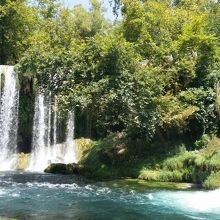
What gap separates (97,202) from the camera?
62.0 feet

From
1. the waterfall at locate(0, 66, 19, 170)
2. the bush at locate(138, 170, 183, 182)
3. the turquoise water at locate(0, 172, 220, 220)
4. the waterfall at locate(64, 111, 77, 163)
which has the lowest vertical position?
the turquoise water at locate(0, 172, 220, 220)

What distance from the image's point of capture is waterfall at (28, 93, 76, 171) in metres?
32.6

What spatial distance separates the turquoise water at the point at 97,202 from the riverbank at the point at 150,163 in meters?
1.92

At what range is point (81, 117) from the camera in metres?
36.0

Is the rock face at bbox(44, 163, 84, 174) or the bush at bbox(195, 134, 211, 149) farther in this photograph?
the rock face at bbox(44, 163, 84, 174)

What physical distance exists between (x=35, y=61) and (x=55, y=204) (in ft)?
35.9

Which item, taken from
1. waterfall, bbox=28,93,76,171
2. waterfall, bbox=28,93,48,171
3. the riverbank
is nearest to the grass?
the riverbank

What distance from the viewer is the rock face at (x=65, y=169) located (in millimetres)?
27625

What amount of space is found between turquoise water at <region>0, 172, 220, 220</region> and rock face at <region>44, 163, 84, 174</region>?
3.16m

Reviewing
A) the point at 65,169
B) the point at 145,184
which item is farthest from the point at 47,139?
the point at 145,184

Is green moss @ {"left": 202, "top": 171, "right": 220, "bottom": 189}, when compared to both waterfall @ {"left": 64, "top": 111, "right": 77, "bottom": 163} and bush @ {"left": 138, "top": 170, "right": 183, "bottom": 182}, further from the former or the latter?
waterfall @ {"left": 64, "top": 111, "right": 77, "bottom": 163}

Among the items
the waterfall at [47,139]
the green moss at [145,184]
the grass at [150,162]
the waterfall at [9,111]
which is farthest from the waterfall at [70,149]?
the green moss at [145,184]

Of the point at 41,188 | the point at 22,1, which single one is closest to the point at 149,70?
the point at 41,188

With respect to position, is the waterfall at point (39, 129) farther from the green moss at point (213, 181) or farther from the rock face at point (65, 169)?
the green moss at point (213, 181)
